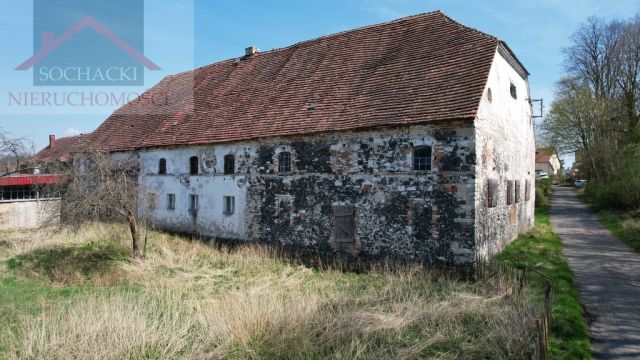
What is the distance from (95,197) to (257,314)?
319 inches

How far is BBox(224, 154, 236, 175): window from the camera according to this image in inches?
657

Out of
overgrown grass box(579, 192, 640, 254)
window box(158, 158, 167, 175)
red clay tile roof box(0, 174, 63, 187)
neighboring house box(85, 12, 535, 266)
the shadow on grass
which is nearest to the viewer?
neighboring house box(85, 12, 535, 266)

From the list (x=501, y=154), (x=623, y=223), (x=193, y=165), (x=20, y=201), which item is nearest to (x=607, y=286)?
(x=501, y=154)

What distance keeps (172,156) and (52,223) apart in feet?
22.4

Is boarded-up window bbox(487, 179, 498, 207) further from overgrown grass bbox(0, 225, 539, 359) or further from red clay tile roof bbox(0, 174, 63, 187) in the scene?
red clay tile roof bbox(0, 174, 63, 187)

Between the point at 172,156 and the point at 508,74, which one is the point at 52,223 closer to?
the point at 172,156

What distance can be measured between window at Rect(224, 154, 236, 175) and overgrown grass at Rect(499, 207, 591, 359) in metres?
10.2

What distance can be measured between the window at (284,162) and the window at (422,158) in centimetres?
468

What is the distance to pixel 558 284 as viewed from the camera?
408 inches

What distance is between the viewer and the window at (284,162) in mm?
14792

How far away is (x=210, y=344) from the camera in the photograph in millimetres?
6734

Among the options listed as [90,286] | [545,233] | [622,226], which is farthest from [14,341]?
[622,226]

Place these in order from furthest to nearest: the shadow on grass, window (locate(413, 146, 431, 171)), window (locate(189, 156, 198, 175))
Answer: window (locate(189, 156, 198, 175))
the shadow on grass
window (locate(413, 146, 431, 171))

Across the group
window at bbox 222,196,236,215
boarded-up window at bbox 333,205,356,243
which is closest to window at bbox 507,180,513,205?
boarded-up window at bbox 333,205,356,243
